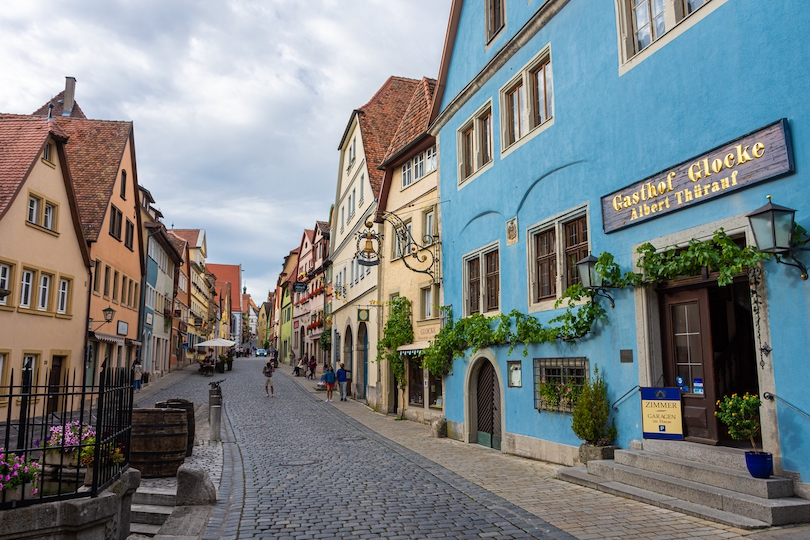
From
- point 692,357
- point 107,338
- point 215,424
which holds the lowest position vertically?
point 215,424

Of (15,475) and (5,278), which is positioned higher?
(5,278)

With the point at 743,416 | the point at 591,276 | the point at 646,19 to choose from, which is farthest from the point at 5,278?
the point at 743,416

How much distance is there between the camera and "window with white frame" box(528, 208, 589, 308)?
11.2 m

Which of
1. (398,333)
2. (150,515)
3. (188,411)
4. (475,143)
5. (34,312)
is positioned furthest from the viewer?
Answer: (34,312)

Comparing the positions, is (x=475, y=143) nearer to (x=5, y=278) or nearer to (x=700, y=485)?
(x=700, y=485)

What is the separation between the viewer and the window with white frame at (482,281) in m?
14.4

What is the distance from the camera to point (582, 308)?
10.5 meters

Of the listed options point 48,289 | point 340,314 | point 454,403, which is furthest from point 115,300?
point 454,403

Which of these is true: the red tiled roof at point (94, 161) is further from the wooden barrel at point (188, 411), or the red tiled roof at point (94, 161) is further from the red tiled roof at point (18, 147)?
the wooden barrel at point (188, 411)

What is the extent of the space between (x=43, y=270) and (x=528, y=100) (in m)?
16.6

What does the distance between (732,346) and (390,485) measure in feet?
16.5

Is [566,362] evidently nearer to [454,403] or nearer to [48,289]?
[454,403]

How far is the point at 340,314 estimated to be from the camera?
107ft

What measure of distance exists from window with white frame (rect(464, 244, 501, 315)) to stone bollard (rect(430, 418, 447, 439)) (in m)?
2.78
